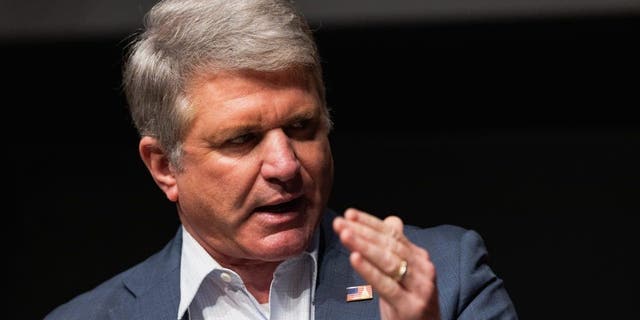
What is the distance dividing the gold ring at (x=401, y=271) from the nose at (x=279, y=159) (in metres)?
0.37

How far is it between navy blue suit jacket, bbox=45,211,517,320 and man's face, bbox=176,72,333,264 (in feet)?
0.53

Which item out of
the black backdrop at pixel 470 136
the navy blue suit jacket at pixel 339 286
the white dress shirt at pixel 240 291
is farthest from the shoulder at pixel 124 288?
the black backdrop at pixel 470 136

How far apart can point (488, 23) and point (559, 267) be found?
739 mm

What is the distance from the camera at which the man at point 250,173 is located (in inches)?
90.0

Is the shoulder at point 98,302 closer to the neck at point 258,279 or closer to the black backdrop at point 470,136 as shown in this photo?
the neck at point 258,279

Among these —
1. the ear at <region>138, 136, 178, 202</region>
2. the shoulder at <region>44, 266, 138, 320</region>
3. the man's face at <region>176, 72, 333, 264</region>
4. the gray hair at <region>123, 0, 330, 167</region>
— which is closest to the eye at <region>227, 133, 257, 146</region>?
the man's face at <region>176, 72, 333, 264</region>

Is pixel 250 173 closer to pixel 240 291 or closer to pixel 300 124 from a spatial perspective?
pixel 300 124

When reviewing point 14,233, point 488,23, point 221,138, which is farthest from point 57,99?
point 221,138

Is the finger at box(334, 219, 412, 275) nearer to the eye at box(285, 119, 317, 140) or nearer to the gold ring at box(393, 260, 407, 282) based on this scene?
the gold ring at box(393, 260, 407, 282)

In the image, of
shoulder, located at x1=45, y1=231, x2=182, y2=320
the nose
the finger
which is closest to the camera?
the finger

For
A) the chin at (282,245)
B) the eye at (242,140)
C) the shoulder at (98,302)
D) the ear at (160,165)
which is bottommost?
the shoulder at (98,302)

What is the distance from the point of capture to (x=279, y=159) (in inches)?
89.1

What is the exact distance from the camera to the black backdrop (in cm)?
344

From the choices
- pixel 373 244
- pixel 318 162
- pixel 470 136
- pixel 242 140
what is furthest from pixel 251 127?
pixel 470 136
